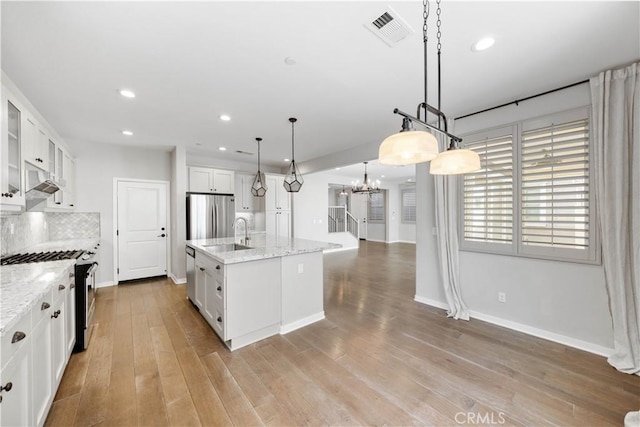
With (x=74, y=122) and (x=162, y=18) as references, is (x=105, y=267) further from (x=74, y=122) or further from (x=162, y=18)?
(x=162, y=18)

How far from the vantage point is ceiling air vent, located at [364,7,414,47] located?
1.65 meters

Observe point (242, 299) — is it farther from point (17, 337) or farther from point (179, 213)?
point (179, 213)

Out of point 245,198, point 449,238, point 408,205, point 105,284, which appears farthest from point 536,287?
point 408,205

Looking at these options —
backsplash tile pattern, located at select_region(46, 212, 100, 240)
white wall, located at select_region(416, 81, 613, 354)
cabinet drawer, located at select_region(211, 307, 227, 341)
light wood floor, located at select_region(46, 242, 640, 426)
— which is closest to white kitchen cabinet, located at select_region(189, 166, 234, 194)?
backsplash tile pattern, located at select_region(46, 212, 100, 240)

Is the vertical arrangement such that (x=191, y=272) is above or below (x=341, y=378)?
above

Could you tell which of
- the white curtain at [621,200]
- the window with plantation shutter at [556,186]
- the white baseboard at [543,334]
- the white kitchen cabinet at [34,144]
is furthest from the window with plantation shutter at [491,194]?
the white kitchen cabinet at [34,144]

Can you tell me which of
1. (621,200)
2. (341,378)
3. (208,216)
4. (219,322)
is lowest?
(341,378)

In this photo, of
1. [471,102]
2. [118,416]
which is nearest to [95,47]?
[118,416]

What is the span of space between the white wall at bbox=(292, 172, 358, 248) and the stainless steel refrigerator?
2.13 m

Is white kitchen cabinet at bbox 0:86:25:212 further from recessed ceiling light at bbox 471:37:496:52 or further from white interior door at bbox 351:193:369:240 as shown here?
white interior door at bbox 351:193:369:240

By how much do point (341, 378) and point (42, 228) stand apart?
4.88 meters

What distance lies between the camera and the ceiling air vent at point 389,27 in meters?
1.65

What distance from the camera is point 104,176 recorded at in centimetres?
465

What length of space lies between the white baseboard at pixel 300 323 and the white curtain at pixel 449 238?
172 cm
